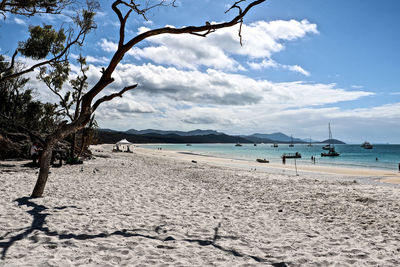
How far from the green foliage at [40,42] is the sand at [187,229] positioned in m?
5.88

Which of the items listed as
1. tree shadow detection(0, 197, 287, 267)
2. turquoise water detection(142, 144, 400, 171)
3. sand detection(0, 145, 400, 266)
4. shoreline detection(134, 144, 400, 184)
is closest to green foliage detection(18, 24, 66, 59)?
sand detection(0, 145, 400, 266)

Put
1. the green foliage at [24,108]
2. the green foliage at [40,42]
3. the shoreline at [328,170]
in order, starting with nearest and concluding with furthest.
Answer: the green foliage at [40,42], the green foliage at [24,108], the shoreline at [328,170]

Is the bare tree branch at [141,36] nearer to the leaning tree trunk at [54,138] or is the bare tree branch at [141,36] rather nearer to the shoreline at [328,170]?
the leaning tree trunk at [54,138]

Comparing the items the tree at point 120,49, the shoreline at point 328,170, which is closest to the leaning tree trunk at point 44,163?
the tree at point 120,49

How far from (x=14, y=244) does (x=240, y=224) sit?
429 cm

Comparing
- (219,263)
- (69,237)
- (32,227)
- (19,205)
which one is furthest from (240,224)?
(19,205)

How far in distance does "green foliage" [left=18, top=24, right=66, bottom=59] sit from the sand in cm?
588

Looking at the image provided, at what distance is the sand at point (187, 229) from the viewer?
3938mm

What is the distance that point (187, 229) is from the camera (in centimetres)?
533

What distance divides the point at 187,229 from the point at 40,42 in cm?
1110

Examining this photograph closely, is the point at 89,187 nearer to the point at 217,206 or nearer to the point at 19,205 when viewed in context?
the point at 19,205

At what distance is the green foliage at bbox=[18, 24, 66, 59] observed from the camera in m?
11.5

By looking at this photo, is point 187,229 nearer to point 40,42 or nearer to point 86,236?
point 86,236

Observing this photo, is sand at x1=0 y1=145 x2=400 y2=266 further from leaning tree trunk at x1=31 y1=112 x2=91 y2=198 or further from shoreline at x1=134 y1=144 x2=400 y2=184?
shoreline at x1=134 y1=144 x2=400 y2=184
